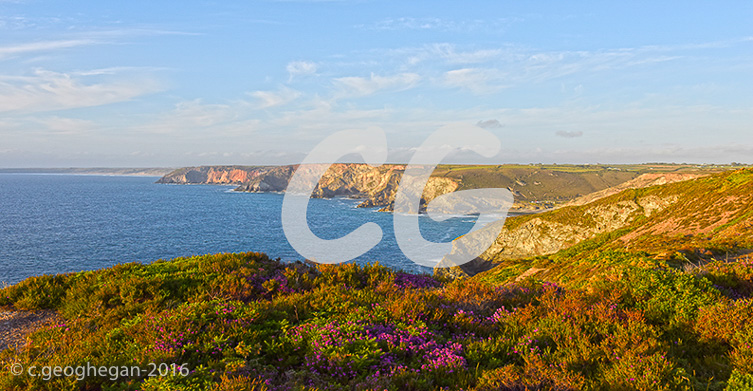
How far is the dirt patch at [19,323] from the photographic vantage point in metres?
7.55

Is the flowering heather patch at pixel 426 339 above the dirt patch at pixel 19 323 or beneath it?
above

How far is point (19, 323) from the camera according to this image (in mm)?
8609

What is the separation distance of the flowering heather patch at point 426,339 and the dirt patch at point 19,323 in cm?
41

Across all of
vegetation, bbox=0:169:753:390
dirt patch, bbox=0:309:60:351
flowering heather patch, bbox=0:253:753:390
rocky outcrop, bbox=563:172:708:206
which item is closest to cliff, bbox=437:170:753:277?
flowering heather patch, bbox=0:253:753:390

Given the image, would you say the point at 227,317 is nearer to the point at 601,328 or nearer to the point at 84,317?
the point at 84,317

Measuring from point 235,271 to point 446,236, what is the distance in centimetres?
9653

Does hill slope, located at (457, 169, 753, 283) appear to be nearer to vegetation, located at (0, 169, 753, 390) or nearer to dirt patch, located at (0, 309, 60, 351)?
vegetation, located at (0, 169, 753, 390)

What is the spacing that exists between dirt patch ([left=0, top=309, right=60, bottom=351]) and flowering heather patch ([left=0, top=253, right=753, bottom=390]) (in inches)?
16.3

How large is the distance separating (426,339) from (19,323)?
32.6 feet

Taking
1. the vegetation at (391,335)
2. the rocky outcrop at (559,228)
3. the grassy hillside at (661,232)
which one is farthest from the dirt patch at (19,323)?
the rocky outcrop at (559,228)

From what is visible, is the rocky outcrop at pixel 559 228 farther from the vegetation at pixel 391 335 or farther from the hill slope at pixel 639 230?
the vegetation at pixel 391 335

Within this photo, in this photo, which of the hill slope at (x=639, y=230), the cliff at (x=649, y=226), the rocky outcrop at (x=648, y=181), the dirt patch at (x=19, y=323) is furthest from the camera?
the rocky outcrop at (x=648, y=181)

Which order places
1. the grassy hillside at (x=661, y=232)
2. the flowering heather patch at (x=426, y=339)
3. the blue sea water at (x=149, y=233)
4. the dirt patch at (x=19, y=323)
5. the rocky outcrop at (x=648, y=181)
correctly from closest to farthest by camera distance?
the flowering heather patch at (x=426, y=339) < the dirt patch at (x=19, y=323) < the grassy hillside at (x=661, y=232) < the blue sea water at (x=149, y=233) < the rocky outcrop at (x=648, y=181)

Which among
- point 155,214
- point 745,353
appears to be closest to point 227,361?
point 745,353
